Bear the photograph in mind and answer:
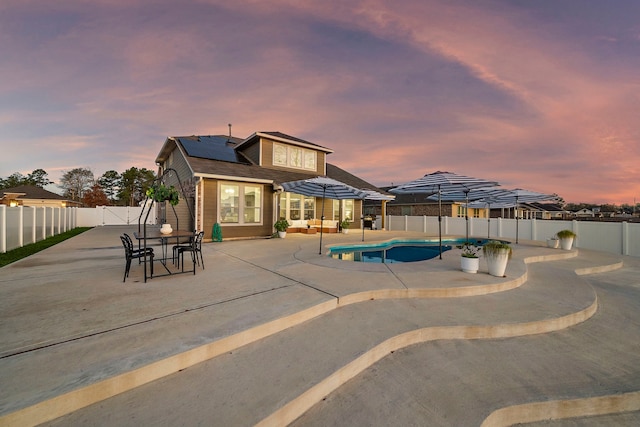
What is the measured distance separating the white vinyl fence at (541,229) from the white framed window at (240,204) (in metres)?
10.7

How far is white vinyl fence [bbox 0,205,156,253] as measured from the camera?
818 centimetres

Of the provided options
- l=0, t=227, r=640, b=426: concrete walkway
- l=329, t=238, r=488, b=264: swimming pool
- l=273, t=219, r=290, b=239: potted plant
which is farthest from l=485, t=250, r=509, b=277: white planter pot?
l=273, t=219, r=290, b=239: potted plant

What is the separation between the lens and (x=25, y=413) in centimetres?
154

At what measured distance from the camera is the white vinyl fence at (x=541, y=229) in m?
9.63

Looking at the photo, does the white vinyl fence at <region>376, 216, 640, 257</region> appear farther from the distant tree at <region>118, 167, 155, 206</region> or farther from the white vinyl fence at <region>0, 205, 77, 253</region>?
the distant tree at <region>118, 167, 155, 206</region>

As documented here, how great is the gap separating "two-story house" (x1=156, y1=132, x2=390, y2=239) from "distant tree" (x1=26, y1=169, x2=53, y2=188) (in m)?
54.4

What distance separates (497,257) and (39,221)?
18222mm

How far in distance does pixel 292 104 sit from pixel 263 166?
153 inches

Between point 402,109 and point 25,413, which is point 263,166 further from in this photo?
point 25,413

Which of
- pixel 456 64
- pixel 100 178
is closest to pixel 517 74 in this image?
pixel 456 64

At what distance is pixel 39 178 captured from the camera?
47.9 metres

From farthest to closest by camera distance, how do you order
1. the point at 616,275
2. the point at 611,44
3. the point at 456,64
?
the point at 456,64
the point at 611,44
the point at 616,275

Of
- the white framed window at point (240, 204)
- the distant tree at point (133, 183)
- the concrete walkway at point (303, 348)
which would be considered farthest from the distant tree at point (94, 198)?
the concrete walkway at point (303, 348)

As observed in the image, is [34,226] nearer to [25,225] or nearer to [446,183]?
[25,225]
